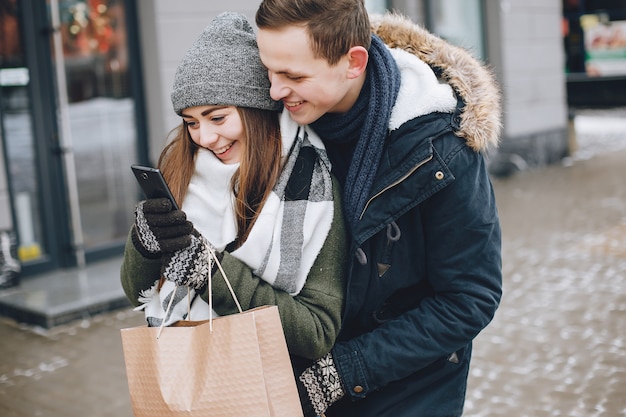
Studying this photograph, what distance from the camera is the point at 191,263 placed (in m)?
1.91

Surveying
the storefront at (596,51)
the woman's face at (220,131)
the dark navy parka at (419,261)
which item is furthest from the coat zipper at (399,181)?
the storefront at (596,51)

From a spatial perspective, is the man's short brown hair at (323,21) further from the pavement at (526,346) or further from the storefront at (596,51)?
the storefront at (596,51)

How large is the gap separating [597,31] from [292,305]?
22052mm

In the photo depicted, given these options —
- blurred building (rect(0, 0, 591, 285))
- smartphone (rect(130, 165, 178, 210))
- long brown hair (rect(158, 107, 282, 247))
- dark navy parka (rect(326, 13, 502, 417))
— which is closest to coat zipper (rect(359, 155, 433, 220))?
dark navy parka (rect(326, 13, 502, 417))

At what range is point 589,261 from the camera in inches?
299

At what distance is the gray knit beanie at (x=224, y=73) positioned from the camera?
207 centimetres

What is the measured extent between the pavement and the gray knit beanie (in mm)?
3129

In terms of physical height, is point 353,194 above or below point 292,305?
above

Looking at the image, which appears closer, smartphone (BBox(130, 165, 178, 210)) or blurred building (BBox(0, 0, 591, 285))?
smartphone (BBox(130, 165, 178, 210))

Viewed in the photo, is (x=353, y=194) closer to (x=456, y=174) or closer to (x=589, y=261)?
(x=456, y=174)

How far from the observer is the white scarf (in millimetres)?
2000

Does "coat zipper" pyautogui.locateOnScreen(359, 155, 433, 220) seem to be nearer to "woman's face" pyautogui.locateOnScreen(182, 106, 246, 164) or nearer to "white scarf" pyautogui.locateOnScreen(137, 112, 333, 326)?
"white scarf" pyautogui.locateOnScreen(137, 112, 333, 326)

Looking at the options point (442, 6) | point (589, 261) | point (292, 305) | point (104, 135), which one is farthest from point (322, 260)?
point (442, 6)

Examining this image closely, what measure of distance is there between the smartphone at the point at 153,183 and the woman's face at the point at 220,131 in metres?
0.21
